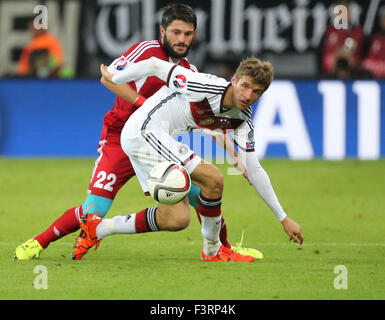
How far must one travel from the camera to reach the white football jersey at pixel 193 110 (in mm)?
6684

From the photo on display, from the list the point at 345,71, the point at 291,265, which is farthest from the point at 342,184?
the point at 291,265

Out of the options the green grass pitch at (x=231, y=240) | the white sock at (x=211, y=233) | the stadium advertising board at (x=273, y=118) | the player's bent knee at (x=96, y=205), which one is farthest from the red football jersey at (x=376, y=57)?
the player's bent knee at (x=96, y=205)

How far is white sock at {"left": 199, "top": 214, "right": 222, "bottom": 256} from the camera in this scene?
Result: 6965 millimetres

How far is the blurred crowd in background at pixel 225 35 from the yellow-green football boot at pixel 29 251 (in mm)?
8591

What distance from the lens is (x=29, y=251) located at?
283 inches

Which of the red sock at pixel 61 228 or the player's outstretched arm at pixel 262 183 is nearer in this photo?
the player's outstretched arm at pixel 262 183

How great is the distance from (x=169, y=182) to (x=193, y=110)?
58 cm

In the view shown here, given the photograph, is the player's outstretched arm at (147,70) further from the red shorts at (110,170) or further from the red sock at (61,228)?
the red sock at (61,228)

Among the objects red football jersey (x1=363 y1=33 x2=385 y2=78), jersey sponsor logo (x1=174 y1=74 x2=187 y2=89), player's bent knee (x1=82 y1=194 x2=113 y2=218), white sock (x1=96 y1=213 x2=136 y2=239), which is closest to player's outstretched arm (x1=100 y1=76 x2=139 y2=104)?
jersey sponsor logo (x1=174 y1=74 x2=187 y2=89)

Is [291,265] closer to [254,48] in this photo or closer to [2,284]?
[2,284]

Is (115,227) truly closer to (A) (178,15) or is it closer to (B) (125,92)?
(B) (125,92)

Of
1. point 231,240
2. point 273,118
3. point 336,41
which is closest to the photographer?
point 231,240

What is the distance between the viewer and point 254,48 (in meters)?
16.0

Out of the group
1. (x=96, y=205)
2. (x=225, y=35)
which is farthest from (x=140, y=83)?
(x=225, y=35)
